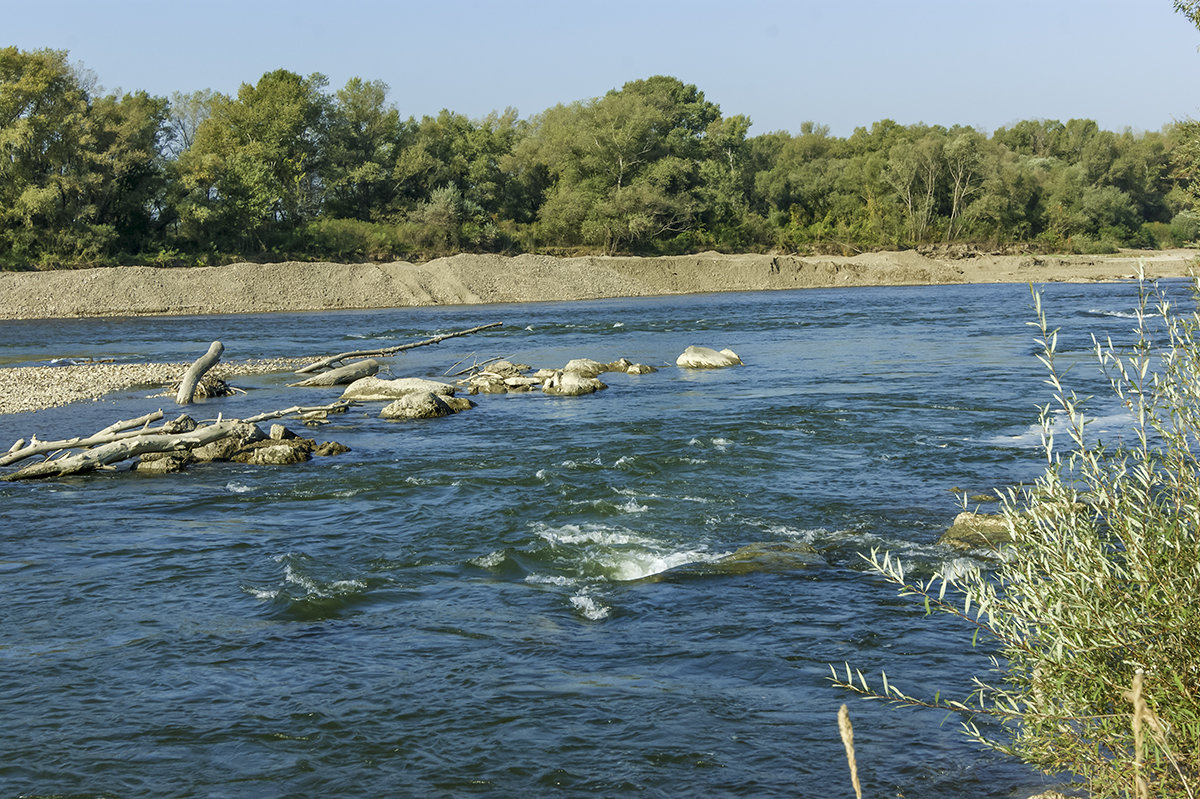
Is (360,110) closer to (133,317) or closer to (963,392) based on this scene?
(133,317)

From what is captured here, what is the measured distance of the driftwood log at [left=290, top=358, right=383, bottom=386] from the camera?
1044 inches

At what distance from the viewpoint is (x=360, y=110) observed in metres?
80.7

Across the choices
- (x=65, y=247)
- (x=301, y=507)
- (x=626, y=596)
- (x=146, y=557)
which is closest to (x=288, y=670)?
(x=626, y=596)

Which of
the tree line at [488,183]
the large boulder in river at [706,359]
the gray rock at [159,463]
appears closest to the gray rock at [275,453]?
the gray rock at [159,463]

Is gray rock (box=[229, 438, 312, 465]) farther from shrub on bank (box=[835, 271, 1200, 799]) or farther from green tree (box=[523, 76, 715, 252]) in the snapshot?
green tree (box=[523, 76, 715, 252])

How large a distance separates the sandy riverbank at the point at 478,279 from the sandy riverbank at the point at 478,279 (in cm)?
7

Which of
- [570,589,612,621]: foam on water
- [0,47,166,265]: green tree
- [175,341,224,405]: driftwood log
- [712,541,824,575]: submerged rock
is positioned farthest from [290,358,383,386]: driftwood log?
Result: [0,47,166,265]: green tree

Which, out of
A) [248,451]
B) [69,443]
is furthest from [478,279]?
[69,443]

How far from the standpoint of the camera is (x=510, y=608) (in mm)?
10000

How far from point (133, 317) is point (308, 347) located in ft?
70.4

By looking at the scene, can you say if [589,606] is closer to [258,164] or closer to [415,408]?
[415,408]

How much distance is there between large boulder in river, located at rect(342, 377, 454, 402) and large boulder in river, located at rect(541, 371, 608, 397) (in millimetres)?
2472

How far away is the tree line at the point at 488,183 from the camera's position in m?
60.3

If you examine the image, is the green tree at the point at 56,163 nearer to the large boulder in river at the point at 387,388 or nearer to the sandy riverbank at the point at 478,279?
the sandy riverbank at the point at 478,279
